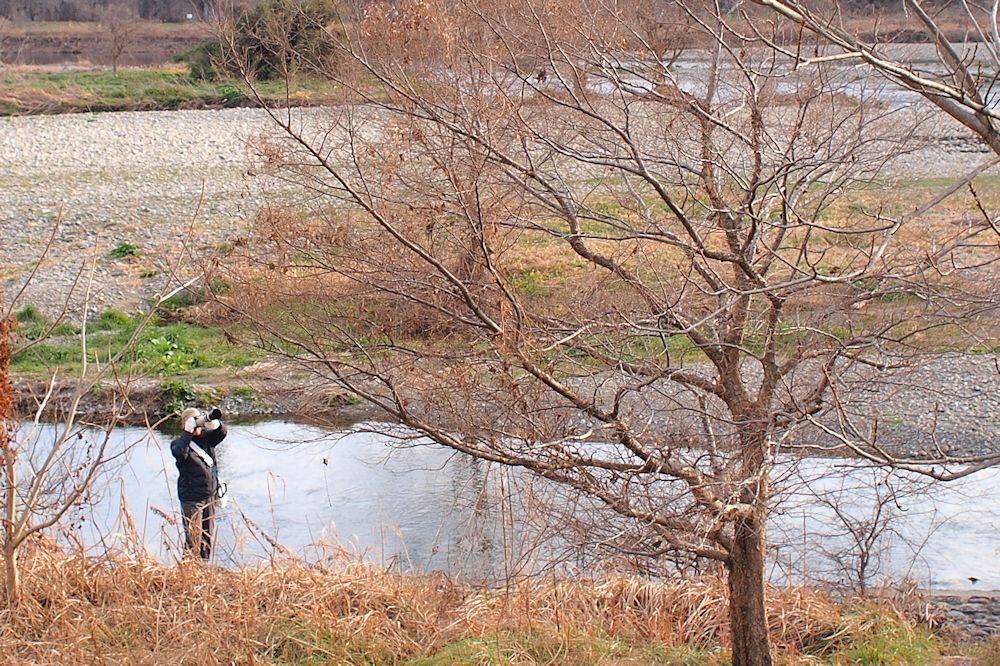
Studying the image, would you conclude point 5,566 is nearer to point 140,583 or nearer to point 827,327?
point 140,583

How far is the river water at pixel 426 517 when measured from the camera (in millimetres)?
8195

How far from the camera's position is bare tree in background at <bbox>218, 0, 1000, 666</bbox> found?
17.6ft

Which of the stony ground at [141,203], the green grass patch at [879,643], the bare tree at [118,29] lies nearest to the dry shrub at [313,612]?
the green grass patch at [879,643]

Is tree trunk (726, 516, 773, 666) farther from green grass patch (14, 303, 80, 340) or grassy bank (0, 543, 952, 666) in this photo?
green grass patch (14, 303, 80, 340)

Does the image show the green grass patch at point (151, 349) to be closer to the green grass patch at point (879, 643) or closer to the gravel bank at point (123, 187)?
the gravel bank at point (123, 187)

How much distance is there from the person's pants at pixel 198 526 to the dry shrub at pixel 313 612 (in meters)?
0.20

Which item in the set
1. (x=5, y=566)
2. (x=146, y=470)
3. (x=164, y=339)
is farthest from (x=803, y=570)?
(x=164, y=339)

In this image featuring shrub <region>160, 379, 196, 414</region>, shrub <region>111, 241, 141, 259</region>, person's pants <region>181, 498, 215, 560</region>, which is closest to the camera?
person's pants <region>181, 498, 215, 560</region>

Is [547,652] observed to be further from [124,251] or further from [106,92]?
[106,92]

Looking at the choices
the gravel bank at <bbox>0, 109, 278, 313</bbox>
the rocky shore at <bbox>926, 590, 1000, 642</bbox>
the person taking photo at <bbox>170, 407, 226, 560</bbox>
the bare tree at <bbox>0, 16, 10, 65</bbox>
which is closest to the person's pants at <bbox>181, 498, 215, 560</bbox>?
the person taking photo at <bbox>170, 407, 226, 560</bbox>

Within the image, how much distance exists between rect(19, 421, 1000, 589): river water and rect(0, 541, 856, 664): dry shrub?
0.31 metres

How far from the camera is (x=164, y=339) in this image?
1490 cm

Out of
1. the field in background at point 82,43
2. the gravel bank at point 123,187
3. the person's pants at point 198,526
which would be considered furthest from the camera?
the field in background at point 82,43

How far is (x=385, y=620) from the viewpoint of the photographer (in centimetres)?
661
